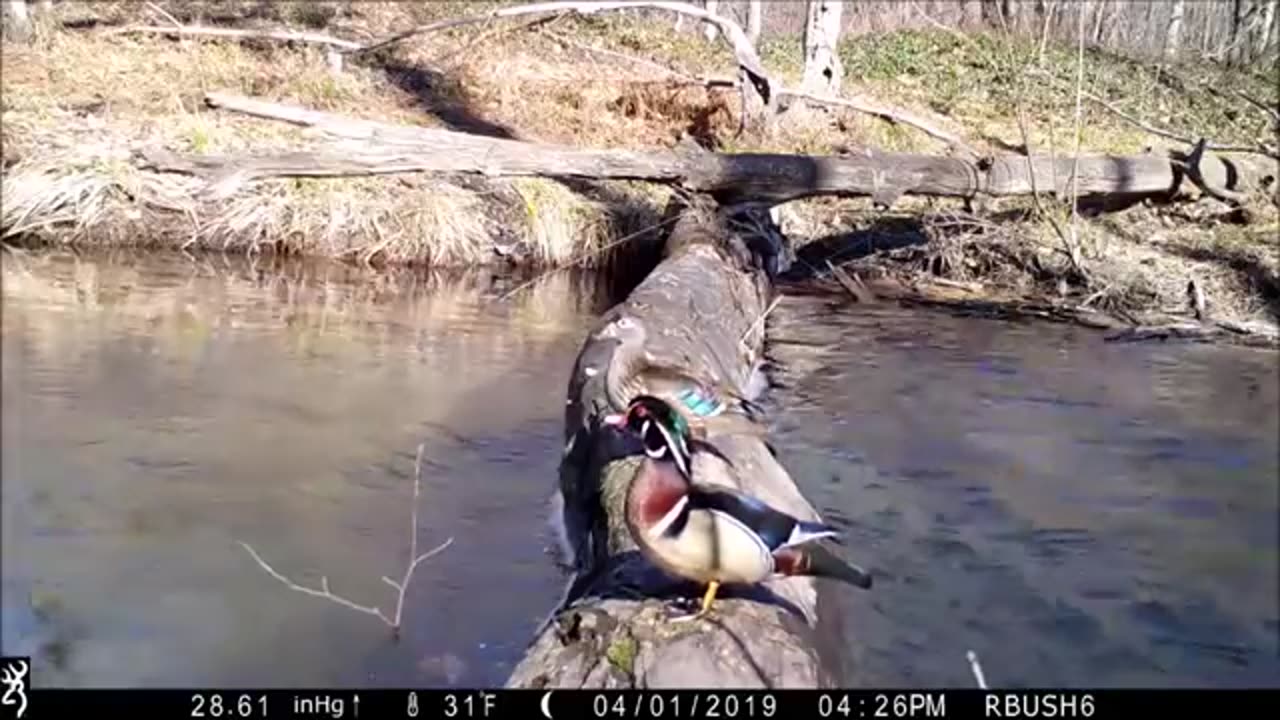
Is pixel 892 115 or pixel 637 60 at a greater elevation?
pixel 637 60

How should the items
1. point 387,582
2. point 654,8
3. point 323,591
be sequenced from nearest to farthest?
point 323,591 → point 387,582 → point 654,8

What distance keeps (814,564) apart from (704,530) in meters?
0.37

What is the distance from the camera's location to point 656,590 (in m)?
4.54

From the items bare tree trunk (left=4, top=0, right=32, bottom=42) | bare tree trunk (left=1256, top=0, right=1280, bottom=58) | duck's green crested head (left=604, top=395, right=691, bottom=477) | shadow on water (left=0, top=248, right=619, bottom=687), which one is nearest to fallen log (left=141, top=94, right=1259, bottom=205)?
shadow on water (left=0, top=248, right=619, bottom=687)

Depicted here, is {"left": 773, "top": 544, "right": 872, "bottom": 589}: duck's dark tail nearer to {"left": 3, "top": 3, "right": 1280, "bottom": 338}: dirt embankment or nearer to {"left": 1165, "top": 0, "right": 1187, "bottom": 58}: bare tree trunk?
{"left": 3, "top": 3, "right": 1280, "bottom": 338}: dirt embankment

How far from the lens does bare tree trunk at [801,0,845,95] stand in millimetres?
16938

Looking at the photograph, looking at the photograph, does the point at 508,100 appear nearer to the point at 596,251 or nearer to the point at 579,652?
the point at 596,251

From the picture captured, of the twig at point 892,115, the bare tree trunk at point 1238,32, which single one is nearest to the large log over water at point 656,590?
the twig at point 892,115

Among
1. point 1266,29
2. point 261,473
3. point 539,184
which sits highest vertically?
point 1266,29

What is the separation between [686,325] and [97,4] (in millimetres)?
12502
